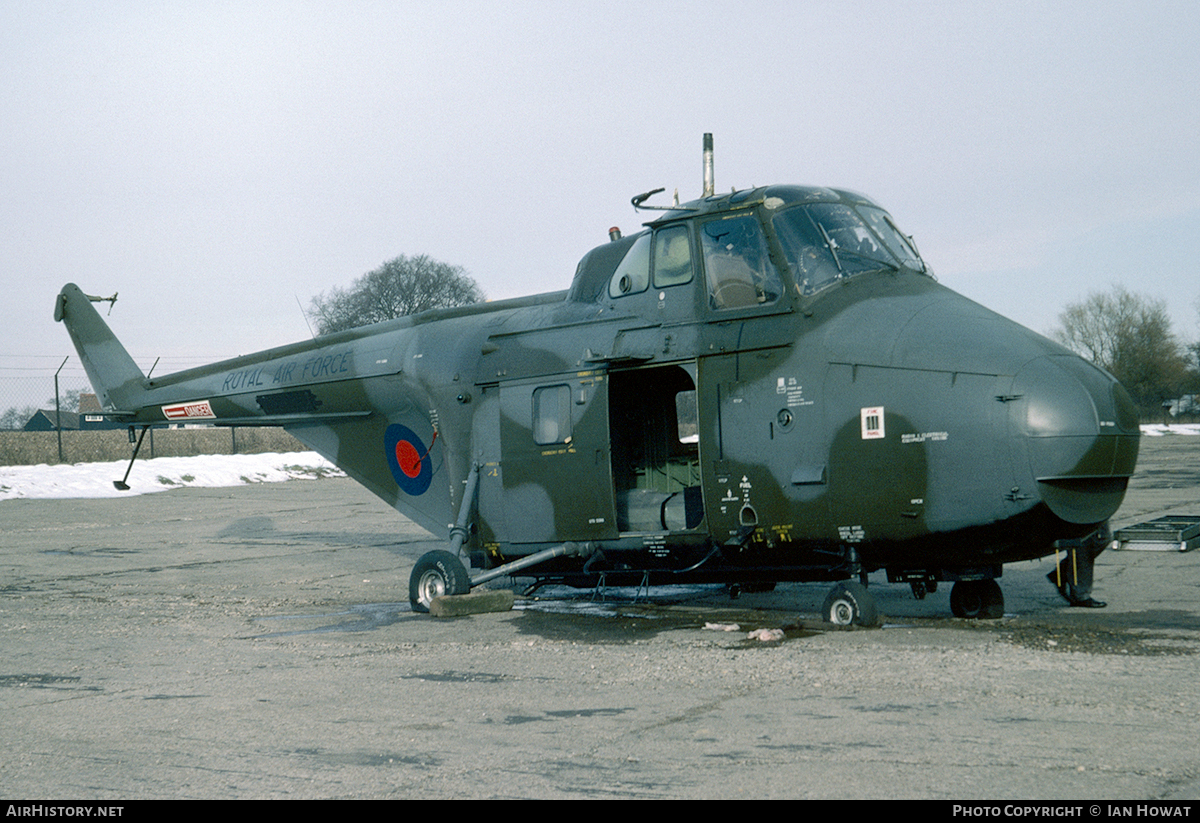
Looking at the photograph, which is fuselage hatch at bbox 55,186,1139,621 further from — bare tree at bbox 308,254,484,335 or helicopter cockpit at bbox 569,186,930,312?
bare tree at bbox 308,254,484,335

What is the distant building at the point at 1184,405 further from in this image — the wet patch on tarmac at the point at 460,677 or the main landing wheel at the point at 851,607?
the wet patch on tarmac at the point at 460,677

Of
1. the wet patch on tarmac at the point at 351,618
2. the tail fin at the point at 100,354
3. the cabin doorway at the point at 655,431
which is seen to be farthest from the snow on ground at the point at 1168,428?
the wet patch on tarmac at the point at 351,618

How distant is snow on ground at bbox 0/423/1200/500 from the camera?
2836cm

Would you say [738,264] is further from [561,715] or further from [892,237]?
[561,715]

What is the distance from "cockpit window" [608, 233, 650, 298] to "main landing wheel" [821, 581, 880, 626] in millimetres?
3271

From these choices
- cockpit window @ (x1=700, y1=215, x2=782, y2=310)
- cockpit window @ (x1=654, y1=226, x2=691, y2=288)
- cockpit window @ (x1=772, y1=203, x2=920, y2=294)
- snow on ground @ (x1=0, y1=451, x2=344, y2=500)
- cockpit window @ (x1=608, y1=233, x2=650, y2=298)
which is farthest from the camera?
snow on ground @ (x1=0, y1=451, x2=344, y2=500)

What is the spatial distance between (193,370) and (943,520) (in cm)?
1121

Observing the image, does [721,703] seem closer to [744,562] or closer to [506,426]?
[744,562]

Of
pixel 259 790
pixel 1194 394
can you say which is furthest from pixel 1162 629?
pixel 1194 394

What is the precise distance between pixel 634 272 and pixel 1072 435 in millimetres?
4217

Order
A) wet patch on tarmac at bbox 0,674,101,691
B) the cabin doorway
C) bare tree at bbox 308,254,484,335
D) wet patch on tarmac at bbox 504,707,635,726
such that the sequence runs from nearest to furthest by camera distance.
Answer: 1. wet patch on tarmac at bbox 504,707,635,726
2. wet patch on tarmac at bbox 0,674,101,691
3. the cabin doorway
4. bare tree at bbox 308,254,484,335

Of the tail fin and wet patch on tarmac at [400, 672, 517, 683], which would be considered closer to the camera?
wet patch on tarmac at [400, 672, 517, 683]

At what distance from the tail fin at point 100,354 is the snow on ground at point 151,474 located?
12232mm

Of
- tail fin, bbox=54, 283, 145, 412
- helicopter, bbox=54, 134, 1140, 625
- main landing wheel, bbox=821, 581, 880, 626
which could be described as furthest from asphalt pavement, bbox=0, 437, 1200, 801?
tail fin, bbox=54, 283, 145, 412
